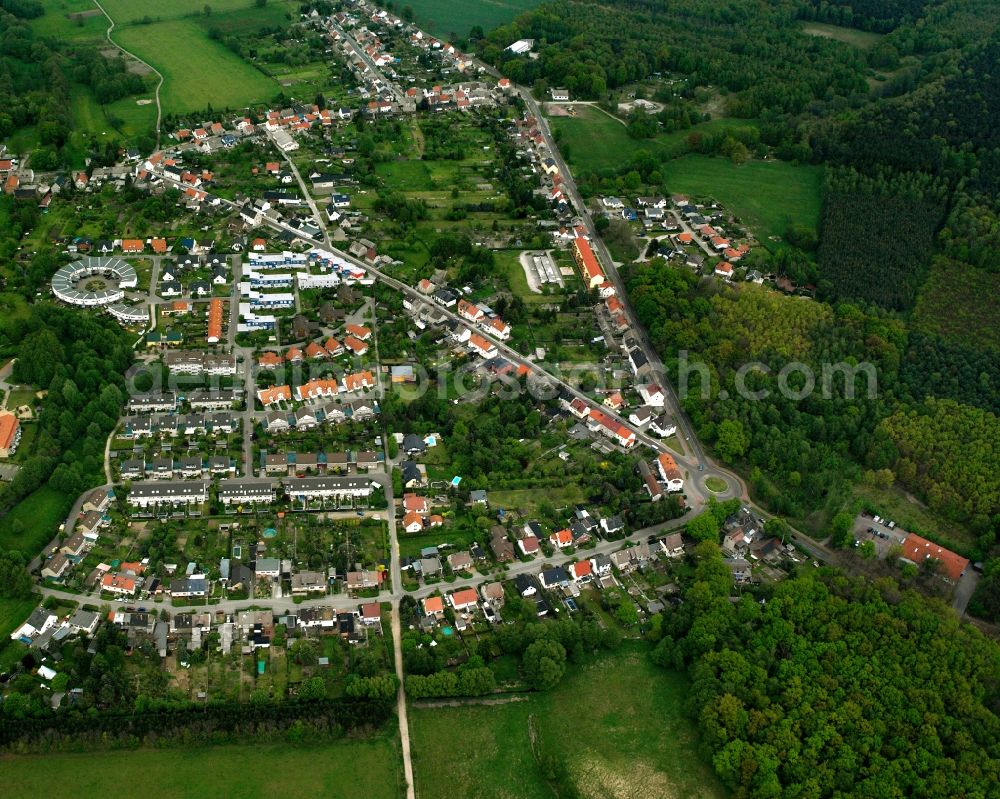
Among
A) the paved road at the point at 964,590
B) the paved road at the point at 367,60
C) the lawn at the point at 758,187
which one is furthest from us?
the paved road at the point at 367,60

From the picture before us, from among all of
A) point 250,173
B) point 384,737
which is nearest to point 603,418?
point 384,737

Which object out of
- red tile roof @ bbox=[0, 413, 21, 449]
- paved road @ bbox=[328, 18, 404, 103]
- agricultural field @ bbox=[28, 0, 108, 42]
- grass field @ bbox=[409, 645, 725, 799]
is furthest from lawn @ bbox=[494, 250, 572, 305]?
agricultural field @ bbox=[28, 0, 108, 42]

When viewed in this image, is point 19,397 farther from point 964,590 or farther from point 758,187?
point 758,187

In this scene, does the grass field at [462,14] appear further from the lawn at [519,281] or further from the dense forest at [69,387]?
the dense forest at [69,387]

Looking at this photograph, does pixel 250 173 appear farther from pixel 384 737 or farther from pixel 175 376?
pixel 384 737

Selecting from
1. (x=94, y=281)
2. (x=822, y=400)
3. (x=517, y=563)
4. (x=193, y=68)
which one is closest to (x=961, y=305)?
(x=822, y=400)

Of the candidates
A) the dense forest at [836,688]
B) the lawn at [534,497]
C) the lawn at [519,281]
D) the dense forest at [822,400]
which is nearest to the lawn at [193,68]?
the lawn at [519,281]
